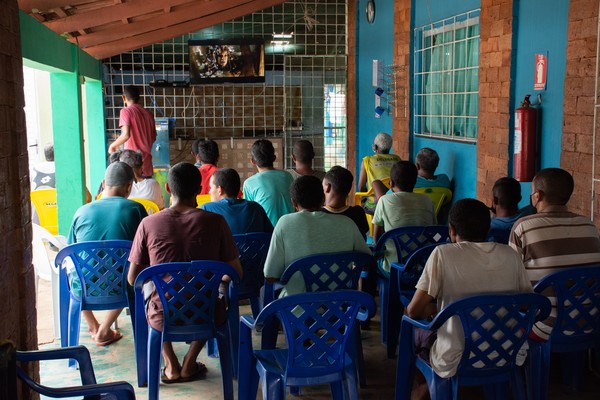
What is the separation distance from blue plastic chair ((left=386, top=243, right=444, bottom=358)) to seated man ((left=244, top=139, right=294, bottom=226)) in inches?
45.8

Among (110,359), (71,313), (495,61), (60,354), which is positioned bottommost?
(110,359)

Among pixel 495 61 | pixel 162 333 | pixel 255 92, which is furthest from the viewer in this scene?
pixel 255 92

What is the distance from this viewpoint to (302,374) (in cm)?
291

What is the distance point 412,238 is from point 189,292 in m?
1.52

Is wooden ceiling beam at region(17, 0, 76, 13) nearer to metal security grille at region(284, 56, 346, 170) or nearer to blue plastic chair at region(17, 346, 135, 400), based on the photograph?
blue plastic chair at region(17, 346, 135, 400)

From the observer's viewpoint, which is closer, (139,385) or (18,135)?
(18,135)

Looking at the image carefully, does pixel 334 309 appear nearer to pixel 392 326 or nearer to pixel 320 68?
pixel 392 326

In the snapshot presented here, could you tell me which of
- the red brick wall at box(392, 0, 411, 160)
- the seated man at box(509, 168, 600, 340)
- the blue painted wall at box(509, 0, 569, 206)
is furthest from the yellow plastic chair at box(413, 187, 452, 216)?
the seated man at box(509, 168, 600, 340)

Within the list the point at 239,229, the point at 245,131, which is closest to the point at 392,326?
the point at 239,229

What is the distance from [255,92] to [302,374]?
806 cm

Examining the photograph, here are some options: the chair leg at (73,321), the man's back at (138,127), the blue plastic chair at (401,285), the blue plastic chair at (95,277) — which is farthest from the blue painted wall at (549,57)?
the man's back at (138,127)

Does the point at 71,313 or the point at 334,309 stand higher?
the point at 334,309

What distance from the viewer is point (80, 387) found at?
7.54 feet

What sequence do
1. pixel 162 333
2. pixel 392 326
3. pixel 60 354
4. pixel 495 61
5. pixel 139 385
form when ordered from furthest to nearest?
pixel 495 61
pixel 392 326
pixel 139 385
pixel 162 333
pixel 60 354
